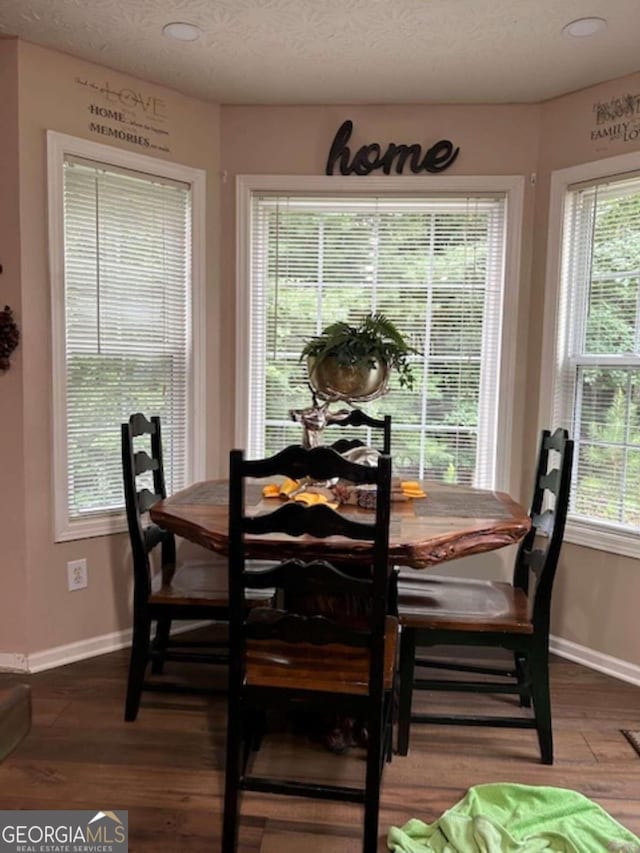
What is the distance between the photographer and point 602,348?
2703 mm

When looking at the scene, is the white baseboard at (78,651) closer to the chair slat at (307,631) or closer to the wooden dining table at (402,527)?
the wooden dining table at (402,527)

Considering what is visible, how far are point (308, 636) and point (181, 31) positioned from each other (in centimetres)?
225

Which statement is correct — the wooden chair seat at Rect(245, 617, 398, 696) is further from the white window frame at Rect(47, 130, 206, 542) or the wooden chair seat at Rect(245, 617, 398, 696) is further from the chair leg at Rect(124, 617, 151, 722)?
the white window frame at Rect(47, 130, 206, 542)

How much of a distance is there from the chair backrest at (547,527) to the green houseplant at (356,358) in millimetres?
658

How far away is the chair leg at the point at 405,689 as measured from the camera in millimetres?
2010

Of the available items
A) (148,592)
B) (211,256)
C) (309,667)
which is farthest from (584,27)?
(148,592)

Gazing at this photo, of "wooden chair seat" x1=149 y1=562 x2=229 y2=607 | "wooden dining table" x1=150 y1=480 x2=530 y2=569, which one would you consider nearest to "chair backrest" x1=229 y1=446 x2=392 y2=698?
"wooden dining table" x1=150 y1=480 x2=530 y2=569

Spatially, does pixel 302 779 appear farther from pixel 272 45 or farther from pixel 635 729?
pixel 272 45

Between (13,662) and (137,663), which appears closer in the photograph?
(137,663)

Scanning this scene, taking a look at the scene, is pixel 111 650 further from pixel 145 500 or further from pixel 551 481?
pixel 551 481

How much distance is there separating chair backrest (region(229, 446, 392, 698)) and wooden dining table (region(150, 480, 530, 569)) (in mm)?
189

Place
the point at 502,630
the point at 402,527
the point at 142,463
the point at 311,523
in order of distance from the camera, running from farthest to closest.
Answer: the point at 142,463 < the point at 502,630 < the point at 402,527 < the point at 311,523

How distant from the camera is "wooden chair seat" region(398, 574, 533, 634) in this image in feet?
6.48

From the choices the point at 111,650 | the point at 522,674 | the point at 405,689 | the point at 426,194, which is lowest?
the point at 111,650
